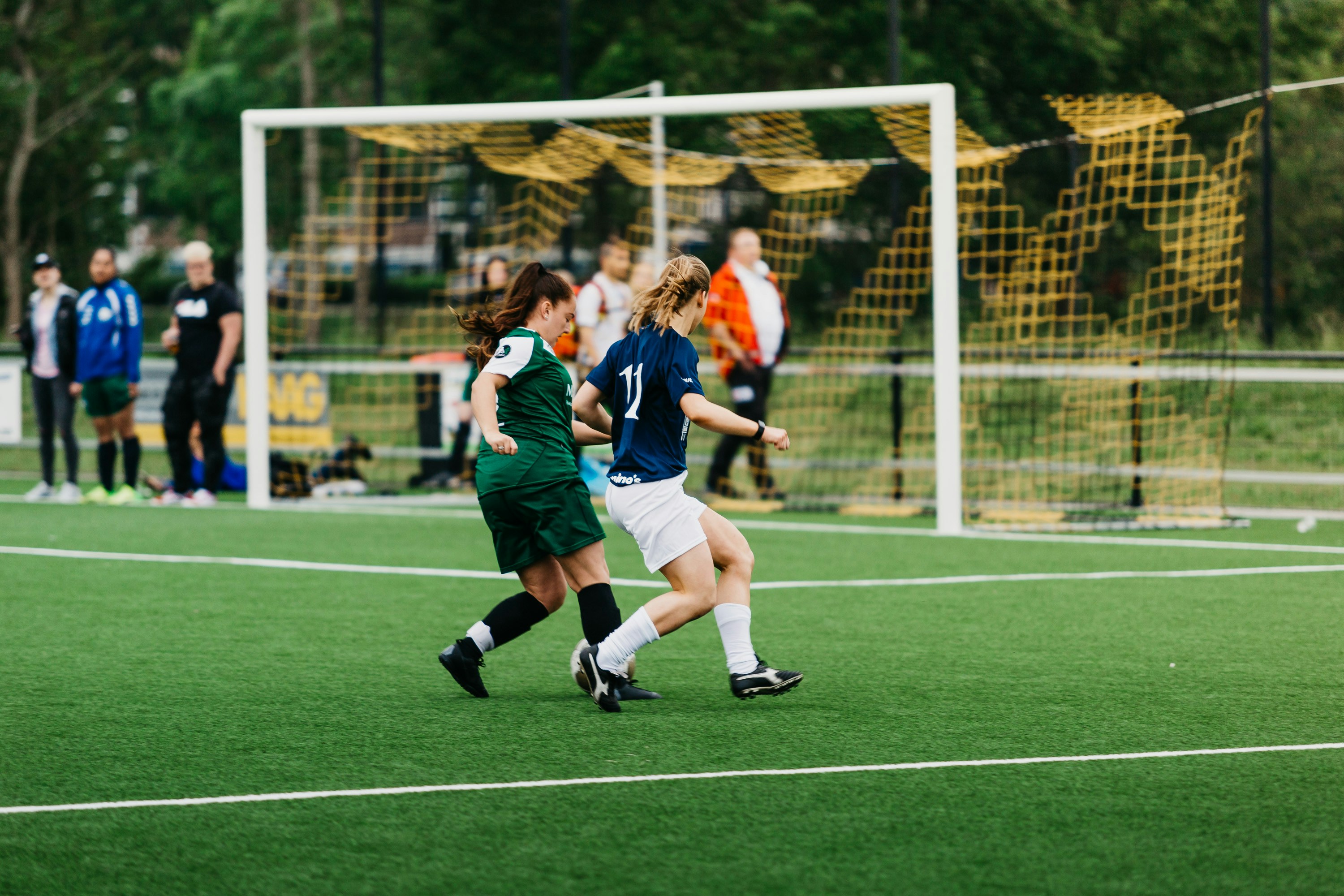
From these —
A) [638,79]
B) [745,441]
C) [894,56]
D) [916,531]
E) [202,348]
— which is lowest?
[916,531]

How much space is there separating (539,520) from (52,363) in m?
8.65

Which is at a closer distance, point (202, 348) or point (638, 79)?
point (202, 348)

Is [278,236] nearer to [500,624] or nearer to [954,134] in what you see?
[954,134]

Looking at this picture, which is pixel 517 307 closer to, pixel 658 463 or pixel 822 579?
pixel 658 463

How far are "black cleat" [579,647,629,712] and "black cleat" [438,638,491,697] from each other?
0.44 m

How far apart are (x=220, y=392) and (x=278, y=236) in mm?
29396

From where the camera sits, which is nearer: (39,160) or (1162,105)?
(1162,105)

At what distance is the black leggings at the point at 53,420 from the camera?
513 inches

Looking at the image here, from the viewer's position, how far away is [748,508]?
41.0ft

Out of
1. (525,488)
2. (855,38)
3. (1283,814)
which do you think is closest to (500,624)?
(525,488)

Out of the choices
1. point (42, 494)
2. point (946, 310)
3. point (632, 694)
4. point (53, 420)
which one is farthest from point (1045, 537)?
point (42, 494)

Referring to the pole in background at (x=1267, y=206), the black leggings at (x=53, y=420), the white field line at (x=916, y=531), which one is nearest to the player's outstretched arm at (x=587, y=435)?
the white field line at (x=916, y=531)

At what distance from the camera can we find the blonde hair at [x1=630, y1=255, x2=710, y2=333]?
18.5 ft

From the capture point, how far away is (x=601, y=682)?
5688mm
